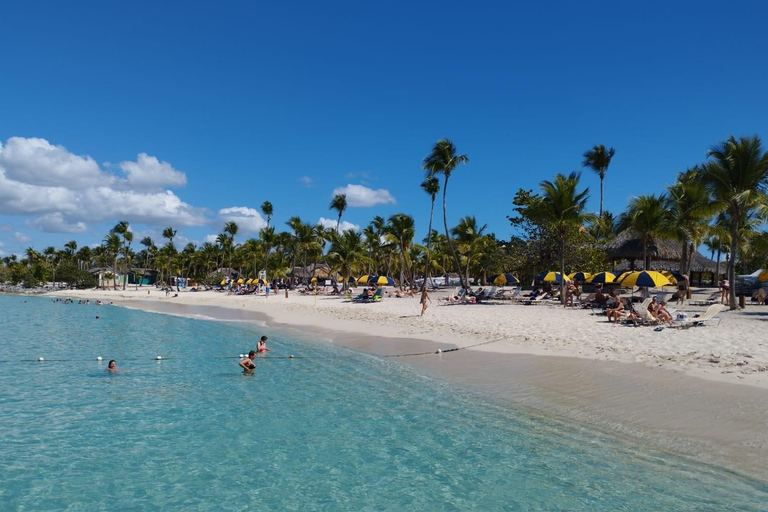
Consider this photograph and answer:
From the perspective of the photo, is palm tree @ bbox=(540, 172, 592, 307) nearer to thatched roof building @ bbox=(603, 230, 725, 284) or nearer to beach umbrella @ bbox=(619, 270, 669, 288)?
beach umbrella @ bbox=(619, 270, 669, 288)

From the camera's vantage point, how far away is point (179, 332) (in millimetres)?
23578

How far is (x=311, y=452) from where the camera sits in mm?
7578

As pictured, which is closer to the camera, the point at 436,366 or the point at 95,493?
the point at 95,493

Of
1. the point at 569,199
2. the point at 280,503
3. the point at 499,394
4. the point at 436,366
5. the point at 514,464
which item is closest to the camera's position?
the point at 280,503

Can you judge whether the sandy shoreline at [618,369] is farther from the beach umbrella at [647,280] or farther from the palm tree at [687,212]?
the palm tree at [687,212]

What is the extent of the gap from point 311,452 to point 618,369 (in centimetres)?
746

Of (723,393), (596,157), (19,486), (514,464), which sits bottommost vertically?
(19,486)

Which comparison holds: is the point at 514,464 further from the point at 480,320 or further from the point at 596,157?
the point at 596,157

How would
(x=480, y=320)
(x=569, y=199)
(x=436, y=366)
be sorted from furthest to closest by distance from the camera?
(x=569, y=199) → (x=480, y=320) → (x=436, y=366)

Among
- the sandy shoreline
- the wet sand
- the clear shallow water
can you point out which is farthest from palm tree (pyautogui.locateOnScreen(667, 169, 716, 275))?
the clear shallow water

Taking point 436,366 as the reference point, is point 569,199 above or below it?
above

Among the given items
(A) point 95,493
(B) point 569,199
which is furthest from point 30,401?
(B) point 569,199

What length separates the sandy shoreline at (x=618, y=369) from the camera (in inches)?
298

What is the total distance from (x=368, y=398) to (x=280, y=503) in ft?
15.3
